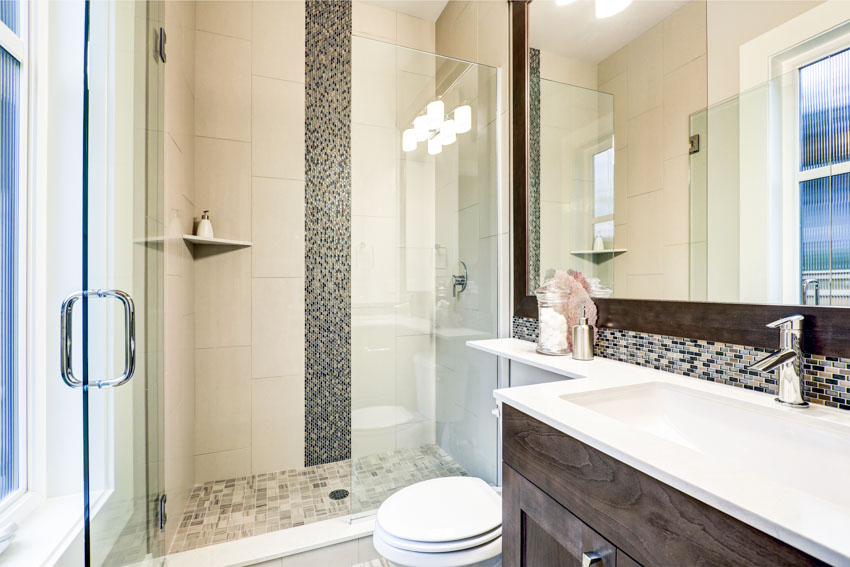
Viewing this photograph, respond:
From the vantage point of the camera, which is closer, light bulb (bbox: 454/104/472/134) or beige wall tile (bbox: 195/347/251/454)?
light bulb (bbox: 454/104/472/134)

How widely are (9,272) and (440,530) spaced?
1303 mm

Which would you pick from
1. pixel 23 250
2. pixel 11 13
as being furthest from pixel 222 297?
pixel 11 13

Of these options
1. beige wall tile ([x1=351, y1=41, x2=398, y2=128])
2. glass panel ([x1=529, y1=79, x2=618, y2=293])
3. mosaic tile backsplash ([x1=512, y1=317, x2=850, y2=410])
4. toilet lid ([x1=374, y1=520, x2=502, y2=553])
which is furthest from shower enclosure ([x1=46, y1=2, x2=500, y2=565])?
mosaic tile backsplash ([x1=512, y1=317, x2=850, y2=410])

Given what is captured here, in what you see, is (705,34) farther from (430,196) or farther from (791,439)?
(430,196)

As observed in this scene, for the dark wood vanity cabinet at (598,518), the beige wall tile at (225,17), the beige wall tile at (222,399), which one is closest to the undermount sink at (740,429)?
the dark wood vanity cabinet at (598,518)

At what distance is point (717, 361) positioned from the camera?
84 centimetres

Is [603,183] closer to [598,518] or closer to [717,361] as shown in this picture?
[717,361]

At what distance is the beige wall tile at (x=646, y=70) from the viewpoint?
1008 mm

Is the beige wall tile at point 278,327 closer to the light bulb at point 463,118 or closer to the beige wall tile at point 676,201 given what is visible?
the light bulb at point 463,118

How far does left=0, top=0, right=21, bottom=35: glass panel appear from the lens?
864 mm

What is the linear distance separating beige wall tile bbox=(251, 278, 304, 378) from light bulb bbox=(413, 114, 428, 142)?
3.55ft

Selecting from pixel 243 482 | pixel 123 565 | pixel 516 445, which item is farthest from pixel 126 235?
pixel 243 482

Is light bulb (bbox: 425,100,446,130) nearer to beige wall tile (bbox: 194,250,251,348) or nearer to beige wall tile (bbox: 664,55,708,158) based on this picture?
beige wall tile (bbox: 664,55,708,158)

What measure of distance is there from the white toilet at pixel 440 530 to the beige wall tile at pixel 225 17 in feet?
8.07
